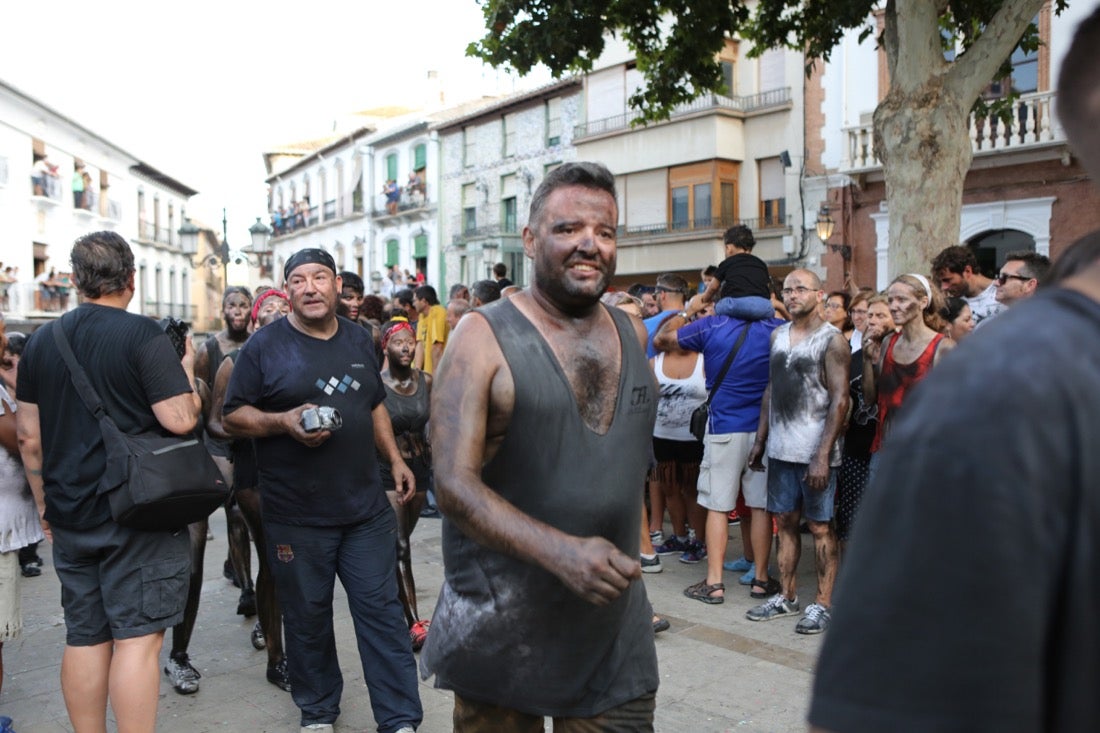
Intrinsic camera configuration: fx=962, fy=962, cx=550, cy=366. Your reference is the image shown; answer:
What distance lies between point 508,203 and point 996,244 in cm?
1746

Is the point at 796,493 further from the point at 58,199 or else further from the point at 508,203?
the point at 58,199

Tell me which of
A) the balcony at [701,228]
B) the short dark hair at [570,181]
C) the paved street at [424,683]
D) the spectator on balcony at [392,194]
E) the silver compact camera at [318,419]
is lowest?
the paved street at [424,683]

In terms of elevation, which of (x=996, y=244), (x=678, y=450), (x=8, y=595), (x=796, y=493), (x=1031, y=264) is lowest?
(x=8, y=595)

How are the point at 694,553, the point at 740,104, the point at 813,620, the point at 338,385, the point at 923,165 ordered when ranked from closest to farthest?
the point at 338,385
the point at 813,620
the point at 694,553
the point at 923,165
the point at 740,104

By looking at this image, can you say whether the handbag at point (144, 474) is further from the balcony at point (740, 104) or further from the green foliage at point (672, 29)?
the balcony at point (740, 104)

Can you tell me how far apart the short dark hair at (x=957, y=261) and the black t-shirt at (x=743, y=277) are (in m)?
1.46

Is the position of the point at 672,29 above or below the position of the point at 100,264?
above

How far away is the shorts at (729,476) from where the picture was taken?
6.06 m

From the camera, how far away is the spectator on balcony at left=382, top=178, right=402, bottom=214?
3762 centimetres

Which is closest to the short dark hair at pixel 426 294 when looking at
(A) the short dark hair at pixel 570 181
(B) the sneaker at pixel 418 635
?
(B) the sneaker at pixel 418 635

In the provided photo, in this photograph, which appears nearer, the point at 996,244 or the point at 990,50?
the point at 990,50

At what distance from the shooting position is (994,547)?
0.84 m

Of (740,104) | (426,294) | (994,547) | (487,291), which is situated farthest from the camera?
(740,104)

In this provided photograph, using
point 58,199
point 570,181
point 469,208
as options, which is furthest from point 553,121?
point 570,181
